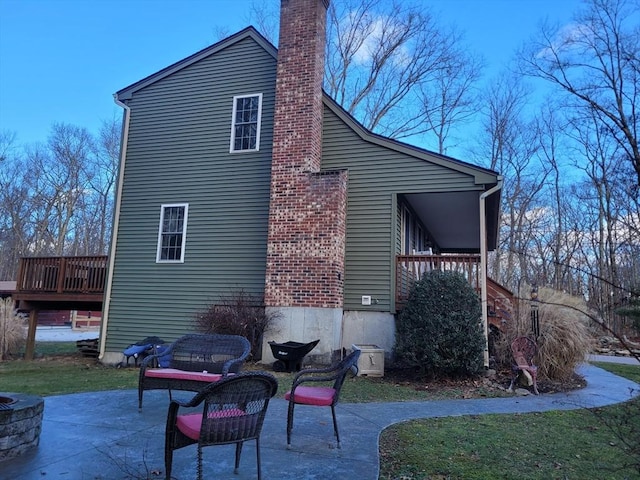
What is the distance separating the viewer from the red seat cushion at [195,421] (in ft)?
9.72

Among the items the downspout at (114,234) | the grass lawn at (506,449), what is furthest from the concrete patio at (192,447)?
the downspout at (114,234)

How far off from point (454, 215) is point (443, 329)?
588 centimetres

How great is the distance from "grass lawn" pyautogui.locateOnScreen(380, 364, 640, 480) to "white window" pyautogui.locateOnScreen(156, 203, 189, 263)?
25.8 ft

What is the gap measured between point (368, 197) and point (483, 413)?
18.4ft

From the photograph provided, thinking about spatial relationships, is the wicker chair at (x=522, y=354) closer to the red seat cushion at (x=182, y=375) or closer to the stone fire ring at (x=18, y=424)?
the red seat cushion at (x=182, y=375)

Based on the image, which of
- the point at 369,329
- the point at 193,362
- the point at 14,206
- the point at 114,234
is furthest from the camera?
the point at 14,206

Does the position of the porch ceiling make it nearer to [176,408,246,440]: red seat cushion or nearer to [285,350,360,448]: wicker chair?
[285,350,360,448]: wicker chair

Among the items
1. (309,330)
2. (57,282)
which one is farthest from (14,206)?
(309,330)

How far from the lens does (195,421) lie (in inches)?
122

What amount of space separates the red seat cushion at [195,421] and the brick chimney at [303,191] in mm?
6179

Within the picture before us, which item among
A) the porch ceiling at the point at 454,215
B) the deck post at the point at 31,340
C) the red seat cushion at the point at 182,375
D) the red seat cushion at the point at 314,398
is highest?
the porch ceiling at the point at 454,215

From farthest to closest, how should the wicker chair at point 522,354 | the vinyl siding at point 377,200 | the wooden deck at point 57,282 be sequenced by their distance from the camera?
the wooden deck at point 57,282
the vinyl siding at point 377,200
the wicker chair at point 522,354

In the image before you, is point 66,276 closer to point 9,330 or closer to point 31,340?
point 31,340

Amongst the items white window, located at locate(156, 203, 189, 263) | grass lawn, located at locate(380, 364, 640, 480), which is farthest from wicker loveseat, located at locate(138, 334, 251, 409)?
white window, located at locate(156, 203, 189, 263)
